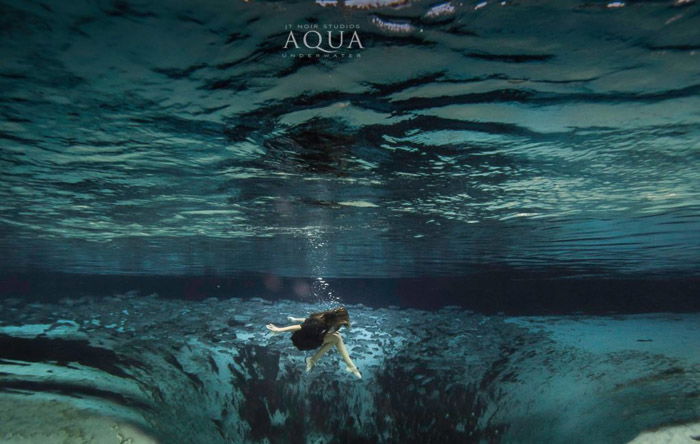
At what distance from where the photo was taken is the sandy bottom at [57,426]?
8633mm

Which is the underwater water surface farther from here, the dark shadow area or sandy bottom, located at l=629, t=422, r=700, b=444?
the dark shadow area

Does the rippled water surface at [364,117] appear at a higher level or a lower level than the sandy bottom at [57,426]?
higher

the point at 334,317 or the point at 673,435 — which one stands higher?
the point at 334,317

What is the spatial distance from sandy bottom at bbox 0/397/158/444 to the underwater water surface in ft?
0.22

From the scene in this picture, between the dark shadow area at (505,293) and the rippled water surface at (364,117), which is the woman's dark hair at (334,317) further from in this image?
the dark shadow area at (505,293)

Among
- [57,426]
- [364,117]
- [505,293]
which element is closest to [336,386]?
[57,426]

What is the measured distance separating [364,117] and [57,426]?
428 inches

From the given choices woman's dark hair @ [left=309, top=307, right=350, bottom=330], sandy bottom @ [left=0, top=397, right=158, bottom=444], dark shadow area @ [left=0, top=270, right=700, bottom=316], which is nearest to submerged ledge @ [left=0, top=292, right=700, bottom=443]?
sandy bottom @ [left=0, top=397, right=158, bottom=444]

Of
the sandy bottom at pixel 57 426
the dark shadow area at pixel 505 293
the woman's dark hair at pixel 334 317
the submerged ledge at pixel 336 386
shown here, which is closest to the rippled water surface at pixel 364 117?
the woman's dark hair at pixel 334 317

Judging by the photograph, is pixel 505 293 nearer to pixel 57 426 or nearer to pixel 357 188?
pixel 357 188

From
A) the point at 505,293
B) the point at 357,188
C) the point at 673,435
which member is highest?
the point at 357,188

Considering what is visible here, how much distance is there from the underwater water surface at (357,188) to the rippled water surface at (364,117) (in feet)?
0.17

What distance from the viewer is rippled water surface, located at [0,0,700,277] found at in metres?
5.12

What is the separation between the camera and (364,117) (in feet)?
25.7
